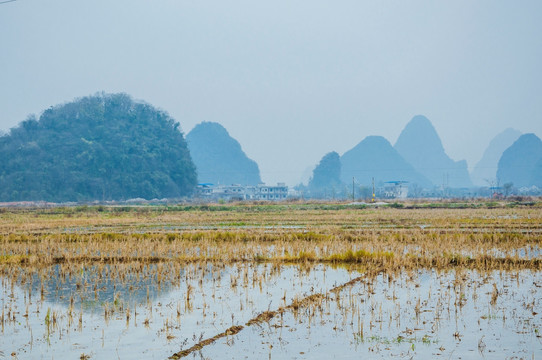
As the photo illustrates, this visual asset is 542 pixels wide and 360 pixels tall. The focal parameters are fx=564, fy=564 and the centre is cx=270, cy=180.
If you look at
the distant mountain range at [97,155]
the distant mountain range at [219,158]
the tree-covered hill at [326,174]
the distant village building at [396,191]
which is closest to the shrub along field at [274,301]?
the distant mountain range at [97,155]

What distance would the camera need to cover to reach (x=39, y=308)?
6.91 m

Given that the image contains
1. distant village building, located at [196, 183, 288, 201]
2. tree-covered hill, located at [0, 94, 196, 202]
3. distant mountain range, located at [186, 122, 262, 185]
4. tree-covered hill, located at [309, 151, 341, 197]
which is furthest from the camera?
distant mountain range, located at [186, 122, 262, 185]

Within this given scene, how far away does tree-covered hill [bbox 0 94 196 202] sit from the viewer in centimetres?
7431

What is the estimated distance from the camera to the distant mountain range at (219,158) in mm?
156125

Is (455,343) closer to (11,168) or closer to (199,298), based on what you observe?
(199,298)

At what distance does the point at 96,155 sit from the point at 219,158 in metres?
87.1

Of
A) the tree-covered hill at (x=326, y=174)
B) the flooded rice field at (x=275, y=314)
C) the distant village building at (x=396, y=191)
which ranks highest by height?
the tree-covered hill at (x=326, y=174)

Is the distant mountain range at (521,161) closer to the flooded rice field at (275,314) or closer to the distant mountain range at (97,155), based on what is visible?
the distant mountain range at (97,155)

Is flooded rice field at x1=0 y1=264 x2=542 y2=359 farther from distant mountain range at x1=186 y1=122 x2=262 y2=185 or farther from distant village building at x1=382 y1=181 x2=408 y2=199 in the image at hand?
distant mountain range at x1=186 y1=122 x2=262 y2=185

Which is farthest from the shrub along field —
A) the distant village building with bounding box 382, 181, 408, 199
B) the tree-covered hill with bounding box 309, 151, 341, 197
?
the tree-covered hill with bounding box 309, 151, 341, 197

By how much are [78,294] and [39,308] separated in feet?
2.71

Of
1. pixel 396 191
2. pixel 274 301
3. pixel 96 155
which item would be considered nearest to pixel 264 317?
pixel 274 301

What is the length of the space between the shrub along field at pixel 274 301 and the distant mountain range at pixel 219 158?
466ft

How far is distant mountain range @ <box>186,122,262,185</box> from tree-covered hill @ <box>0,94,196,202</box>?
2572 inches
